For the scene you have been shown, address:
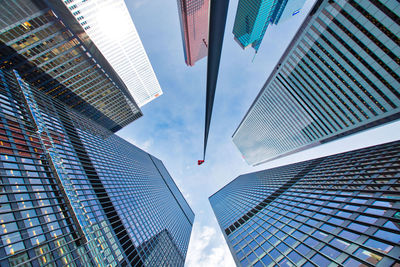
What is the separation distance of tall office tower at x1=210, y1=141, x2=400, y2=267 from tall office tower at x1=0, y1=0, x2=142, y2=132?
67.8m

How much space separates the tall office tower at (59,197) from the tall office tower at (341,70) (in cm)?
6921

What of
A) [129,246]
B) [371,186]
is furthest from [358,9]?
[129,246]

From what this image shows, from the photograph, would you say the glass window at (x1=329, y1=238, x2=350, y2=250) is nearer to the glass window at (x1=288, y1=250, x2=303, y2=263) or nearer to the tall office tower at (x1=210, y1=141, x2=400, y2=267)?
the tall office tower at (x1=210, y1=141, x2=400, y2=267)

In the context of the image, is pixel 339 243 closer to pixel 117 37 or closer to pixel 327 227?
pixel 327 227

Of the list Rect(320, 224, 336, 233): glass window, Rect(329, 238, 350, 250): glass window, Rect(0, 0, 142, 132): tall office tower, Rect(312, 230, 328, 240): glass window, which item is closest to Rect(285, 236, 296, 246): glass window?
Rect(312, 230, 328, 240): glass window

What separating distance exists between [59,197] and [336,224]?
44625 mm

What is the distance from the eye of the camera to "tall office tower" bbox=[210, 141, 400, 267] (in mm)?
15234

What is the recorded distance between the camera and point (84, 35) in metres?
49.4

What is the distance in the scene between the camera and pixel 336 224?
65.7 ft

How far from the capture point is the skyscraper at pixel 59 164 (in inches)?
923

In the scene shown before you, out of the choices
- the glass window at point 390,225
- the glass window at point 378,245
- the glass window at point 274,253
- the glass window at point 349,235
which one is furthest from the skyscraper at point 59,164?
the glass window at point 390,225

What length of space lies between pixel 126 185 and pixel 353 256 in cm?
6172

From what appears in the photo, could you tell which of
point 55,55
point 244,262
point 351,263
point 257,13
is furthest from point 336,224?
point 257,13

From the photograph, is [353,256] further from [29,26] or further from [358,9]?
[29,26]
